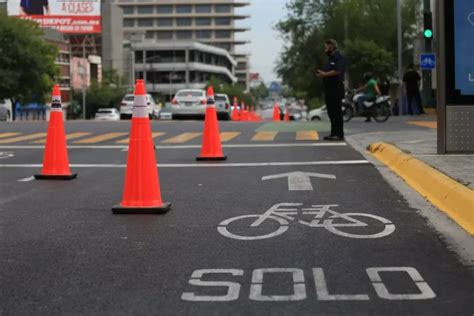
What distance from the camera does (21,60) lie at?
52.5m

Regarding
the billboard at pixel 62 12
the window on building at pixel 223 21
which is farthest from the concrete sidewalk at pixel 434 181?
the window on building at pixel 223 21

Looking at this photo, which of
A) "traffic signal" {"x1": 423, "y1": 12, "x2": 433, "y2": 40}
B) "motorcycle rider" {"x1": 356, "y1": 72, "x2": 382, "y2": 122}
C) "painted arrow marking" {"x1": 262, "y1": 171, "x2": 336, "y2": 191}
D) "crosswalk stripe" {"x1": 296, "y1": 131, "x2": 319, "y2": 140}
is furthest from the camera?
"motorcycle rider" {"x1": 356, "y1": 72, "x2": 382, "y2": 122}

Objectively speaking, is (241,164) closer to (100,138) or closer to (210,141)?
(210,141)

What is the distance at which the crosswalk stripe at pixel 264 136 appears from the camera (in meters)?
14.2

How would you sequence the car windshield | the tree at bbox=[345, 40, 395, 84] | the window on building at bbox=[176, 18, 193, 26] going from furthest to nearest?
the window on building at bbox=[176, 18, 193, 26] → the tree at bbox=[345, 40, 395, 84] → the car windshield

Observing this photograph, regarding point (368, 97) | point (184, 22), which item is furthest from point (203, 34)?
point (368, 97)

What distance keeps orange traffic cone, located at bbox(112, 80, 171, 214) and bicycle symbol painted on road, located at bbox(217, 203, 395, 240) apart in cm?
87

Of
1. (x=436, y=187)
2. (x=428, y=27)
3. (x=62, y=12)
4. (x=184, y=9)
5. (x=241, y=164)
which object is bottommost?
(x=436, y=187)

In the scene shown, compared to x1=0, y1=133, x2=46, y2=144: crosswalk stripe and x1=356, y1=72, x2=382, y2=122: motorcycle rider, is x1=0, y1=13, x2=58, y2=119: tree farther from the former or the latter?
x1=0, y1=133, x2=46, y2=144: crosswalk stripe

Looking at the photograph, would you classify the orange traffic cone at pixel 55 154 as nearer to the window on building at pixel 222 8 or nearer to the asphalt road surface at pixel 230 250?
the asphalt road surface at pixel 230 250

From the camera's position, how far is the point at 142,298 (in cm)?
405

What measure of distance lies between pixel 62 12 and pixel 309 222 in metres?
66.1

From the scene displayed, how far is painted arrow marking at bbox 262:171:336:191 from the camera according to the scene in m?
7.81

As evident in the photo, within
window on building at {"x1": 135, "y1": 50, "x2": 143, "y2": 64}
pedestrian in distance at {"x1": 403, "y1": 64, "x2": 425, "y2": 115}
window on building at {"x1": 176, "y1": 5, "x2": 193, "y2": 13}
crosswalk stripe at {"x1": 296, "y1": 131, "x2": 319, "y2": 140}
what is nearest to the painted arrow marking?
crosswalk stripe at {"x1": 296, "y1": 131, "x2": 319, "y2": 140}
